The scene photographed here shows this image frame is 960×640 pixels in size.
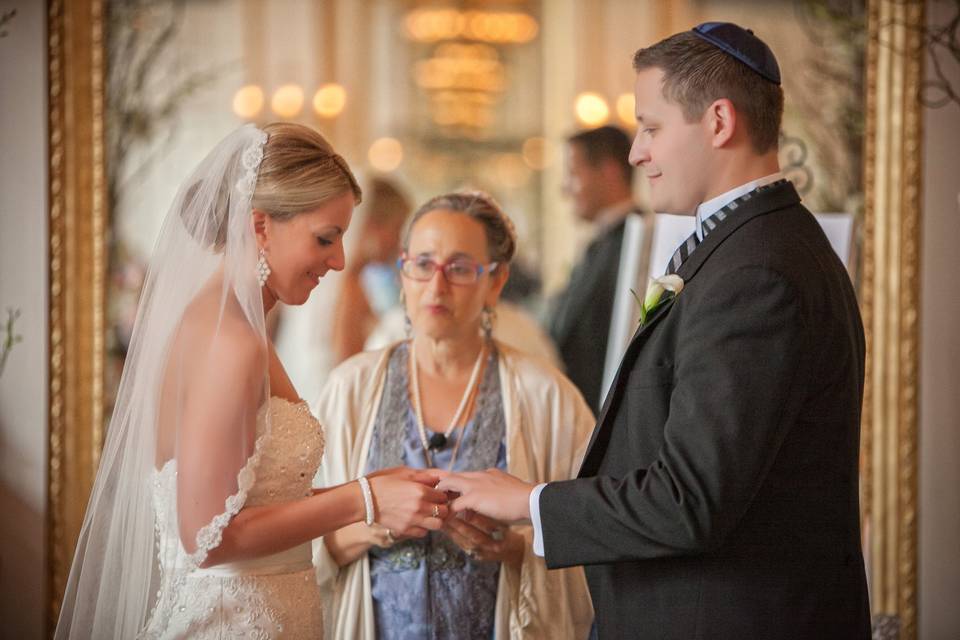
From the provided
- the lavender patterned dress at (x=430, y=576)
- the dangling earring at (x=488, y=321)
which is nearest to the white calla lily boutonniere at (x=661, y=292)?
the lavender patterned dress at (x=430, y=576)

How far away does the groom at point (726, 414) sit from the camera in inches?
71.6

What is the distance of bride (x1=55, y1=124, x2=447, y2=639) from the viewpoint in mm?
2139

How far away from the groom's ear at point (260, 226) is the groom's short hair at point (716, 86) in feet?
3.02

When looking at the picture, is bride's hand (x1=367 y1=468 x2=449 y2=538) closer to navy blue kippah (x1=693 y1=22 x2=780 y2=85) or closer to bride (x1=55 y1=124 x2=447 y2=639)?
bride (x1=55 y1=124 x2=447 y2=639)

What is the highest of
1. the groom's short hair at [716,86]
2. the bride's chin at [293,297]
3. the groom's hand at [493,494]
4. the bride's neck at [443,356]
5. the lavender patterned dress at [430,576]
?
the groom's short hair at [716,86]

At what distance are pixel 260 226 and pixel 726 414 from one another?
3.69 feet

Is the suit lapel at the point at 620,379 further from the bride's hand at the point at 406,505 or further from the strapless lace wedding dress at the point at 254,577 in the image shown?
the strapless lace wedding dress at the point at 254,577

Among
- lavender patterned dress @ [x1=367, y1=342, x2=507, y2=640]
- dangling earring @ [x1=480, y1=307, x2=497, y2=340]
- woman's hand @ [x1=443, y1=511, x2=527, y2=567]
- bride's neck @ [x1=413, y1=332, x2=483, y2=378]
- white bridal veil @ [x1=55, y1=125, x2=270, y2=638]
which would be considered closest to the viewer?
white bridal veil @ [x1=55, y1=125, x2=270, y2=638]

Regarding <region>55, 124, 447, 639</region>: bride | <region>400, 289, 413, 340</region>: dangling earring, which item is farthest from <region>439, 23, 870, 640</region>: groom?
<region>400, 289, 413, 340</region>: dangling earring

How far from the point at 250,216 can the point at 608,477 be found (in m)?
0.98

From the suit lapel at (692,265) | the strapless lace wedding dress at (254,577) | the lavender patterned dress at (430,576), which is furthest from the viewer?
the lavender patterned dress at (430,576)

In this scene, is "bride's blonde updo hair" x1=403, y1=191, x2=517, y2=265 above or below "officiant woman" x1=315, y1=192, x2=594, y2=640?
above

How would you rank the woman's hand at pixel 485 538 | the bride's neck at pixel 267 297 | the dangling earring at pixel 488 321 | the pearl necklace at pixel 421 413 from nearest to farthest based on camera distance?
the bride's neck at pixel 267 297 < the woman's hand at pixel 485 538 < the pearl necklace at pixel 421 413 < the dangling earring at pixel 488 321

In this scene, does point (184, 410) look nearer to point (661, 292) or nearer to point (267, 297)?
point (267, 297)
